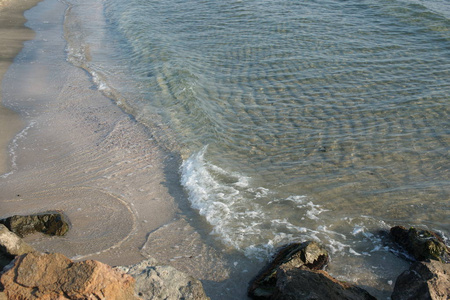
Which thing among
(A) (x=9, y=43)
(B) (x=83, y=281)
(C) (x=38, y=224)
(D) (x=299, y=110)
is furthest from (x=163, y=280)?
(A) (x=9, y=43)

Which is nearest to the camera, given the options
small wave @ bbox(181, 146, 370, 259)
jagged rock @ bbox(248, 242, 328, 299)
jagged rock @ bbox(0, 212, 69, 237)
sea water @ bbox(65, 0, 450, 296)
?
jagged rock @ bbox(248, 242, 328, 299)

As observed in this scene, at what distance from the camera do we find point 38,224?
6.58 meters

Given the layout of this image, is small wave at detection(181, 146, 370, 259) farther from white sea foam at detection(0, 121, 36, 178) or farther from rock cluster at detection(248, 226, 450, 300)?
white sea foam at detection(0, 121, 36, 178)

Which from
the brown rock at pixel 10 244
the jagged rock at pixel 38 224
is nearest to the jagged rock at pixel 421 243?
the jagged rock at pixel 38 224

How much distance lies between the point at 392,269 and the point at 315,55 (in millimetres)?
9136

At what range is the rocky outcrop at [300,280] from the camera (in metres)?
4.59

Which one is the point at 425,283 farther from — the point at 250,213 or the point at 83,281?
the point at 83,281

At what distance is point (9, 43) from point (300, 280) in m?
17.0

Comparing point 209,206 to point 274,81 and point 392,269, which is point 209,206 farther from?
point 274,81

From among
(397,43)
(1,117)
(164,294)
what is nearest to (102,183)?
(164,294)

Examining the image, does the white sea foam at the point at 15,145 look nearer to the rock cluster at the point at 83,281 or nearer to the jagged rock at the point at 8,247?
the jagged rock at the point at 8,247

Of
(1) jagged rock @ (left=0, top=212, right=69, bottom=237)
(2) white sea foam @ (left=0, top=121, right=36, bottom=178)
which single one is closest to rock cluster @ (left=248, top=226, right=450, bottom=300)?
(1) jagged rock @ (left=0, top=212, right=69, bottom=237)

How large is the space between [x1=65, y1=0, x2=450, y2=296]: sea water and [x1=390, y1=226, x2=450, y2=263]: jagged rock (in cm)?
26

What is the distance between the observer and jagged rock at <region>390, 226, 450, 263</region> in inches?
231
